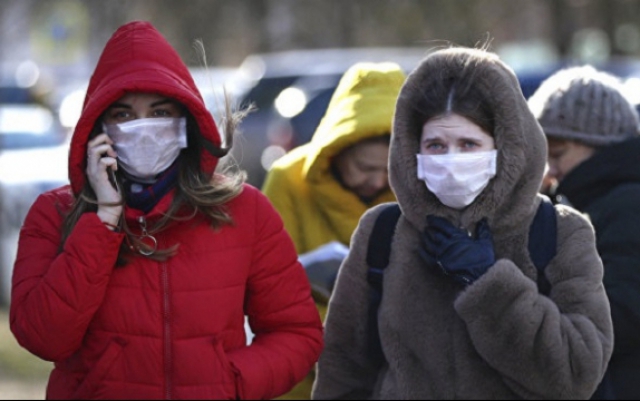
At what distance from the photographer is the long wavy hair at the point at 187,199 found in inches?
138

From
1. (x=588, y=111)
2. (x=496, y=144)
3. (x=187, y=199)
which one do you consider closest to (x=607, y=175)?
(x=588, y=111)

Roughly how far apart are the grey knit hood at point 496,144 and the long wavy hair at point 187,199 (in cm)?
48

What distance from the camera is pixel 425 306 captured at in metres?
3.66

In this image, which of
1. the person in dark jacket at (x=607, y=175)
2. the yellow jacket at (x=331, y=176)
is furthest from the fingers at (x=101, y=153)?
the person in dark jacket at (x=607, y=175)

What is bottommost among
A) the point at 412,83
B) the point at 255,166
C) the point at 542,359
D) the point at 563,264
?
the point at 255,166

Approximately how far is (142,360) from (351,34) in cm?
3286

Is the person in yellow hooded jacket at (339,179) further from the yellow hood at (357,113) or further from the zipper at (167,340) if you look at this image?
the zipper at (167,340)

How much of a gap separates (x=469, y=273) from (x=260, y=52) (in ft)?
108

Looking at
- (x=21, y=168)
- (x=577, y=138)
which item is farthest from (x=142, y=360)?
(x=21, y=168)

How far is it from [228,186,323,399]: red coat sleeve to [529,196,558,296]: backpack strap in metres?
0.63

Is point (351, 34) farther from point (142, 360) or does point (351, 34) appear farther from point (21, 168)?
point (142, 360)

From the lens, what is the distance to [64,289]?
3.35 meters

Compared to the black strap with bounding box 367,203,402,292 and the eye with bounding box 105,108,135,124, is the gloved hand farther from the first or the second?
the eye with bounding box 105,108,135,124

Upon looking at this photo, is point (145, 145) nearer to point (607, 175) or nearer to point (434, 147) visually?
point (434, 147)
